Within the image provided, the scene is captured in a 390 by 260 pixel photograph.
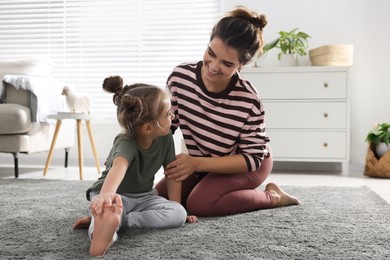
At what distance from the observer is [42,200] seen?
6.82 ft

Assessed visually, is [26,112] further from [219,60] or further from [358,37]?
[358,37]

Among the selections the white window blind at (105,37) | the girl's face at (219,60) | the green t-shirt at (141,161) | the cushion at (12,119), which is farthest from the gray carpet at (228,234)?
the white window blind at (105,37)

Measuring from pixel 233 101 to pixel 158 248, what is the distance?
0.70 metres

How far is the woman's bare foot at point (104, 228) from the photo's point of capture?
120 centimetres

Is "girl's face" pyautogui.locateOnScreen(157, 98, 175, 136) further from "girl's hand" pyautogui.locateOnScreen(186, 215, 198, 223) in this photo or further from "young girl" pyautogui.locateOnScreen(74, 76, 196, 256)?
"girl's hand" pyautogui.locateOnScreen(186, 215, 198, 223)

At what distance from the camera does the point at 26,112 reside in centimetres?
307

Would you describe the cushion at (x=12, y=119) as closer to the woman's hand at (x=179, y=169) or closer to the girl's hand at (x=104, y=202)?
the woman's hand at (x=179, y=169)

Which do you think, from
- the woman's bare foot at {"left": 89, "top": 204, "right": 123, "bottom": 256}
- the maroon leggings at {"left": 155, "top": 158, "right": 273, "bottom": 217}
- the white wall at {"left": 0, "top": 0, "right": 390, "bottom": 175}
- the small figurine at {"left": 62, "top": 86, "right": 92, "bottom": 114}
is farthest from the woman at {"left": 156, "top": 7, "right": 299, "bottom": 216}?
the white wall at {"left": 0, "top": 0, "right": 390, "bottom": 175}

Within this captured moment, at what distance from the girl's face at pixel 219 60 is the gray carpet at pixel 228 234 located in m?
0.48

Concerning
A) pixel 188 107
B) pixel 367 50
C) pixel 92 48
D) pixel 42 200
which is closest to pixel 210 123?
pixel 188 107

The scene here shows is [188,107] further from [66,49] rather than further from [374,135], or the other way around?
[66,49]

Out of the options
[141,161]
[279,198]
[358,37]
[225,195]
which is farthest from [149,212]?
[358,37]

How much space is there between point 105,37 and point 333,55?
1.88m

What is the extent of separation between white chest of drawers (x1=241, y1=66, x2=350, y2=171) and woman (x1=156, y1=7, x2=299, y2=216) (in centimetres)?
160
